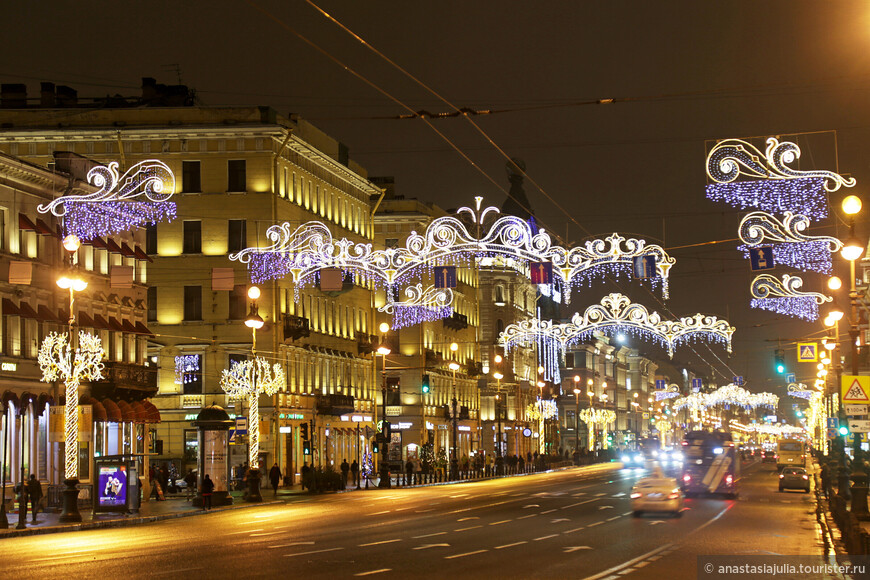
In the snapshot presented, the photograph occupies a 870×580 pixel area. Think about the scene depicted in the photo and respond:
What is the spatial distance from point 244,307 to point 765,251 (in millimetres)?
38255

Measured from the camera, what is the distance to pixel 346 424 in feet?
256

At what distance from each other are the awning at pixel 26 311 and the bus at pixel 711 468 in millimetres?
27117

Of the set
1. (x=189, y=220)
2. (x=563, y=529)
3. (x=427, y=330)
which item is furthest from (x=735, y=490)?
(x=427, y=330)

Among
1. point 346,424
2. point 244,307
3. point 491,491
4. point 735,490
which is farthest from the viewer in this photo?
point 346,424

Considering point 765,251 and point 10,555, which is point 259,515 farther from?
point 765,251

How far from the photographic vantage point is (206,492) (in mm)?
42219

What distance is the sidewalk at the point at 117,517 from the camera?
34.0 meters

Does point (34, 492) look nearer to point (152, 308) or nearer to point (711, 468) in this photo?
point (711, 468)

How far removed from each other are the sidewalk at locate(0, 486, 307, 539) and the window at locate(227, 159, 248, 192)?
21.6m

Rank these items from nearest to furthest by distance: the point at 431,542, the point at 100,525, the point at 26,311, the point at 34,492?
1. the point at 431,542
2. the point at 100,525
3. the point at 34,492
4. the point at 26,311

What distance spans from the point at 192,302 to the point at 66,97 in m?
13.9

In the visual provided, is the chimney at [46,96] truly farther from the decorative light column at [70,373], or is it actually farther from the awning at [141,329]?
the decorative light column at [70,373]

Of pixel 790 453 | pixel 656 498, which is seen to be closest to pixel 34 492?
pixel 656 498

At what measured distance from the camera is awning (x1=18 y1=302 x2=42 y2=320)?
4559 centimetres
